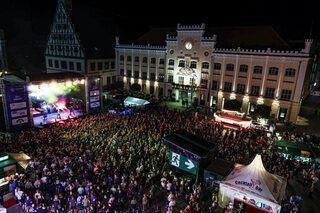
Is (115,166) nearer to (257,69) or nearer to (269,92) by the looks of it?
(269,92)

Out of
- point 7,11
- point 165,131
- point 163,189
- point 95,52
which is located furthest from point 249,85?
point 7,11

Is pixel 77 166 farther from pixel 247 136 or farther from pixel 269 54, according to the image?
pixel 269 54

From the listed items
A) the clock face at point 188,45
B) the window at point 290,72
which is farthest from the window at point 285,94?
the clock face at point 188,45

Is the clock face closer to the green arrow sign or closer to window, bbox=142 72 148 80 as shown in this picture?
window, bbox=142 72 148 80

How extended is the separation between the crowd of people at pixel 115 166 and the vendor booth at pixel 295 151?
2.75 ft

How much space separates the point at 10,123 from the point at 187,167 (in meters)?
21.6

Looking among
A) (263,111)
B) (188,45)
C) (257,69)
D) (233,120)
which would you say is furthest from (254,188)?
(188,45)

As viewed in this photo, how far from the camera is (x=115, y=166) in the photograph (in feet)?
53.3

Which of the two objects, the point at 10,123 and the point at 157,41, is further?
the point at 157,41

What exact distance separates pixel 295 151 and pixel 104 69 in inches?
1580

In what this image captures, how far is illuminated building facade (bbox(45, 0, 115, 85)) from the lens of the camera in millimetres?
43281

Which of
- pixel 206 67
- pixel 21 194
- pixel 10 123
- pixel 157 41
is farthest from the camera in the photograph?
pixel 157 41

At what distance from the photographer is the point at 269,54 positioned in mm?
31516

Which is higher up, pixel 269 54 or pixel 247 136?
pixel 269 54
